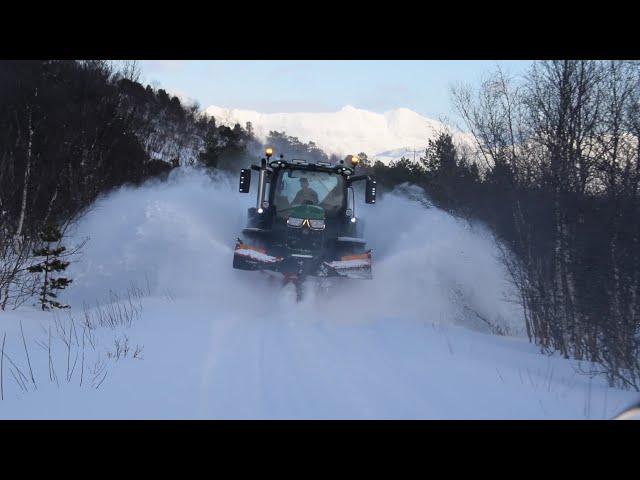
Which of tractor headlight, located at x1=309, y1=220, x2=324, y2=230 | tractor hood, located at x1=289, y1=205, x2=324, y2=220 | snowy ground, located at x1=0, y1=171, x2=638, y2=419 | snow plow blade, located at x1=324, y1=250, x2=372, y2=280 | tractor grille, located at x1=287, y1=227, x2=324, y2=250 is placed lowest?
snowy ground, located at x1=0, y1=171, x2=638, y2=419

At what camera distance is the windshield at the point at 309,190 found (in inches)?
536

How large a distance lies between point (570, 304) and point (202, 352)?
6.14 metres

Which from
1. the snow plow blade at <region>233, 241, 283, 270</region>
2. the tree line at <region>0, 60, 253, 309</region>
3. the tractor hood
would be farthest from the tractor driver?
the tree line at <region>0, 60, 253, 309</region>

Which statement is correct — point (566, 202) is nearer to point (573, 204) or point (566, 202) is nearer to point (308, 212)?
point (573, 204)

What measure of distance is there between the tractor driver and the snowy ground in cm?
211

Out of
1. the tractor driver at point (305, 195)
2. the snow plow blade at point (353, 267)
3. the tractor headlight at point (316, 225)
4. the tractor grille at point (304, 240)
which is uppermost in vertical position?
the tractor driver at point (305, 195)

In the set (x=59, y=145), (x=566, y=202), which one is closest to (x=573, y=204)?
(x=566, y=202)

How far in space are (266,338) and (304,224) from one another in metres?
4.99

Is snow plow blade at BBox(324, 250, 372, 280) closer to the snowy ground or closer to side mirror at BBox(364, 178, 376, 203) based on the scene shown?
the snowy ground

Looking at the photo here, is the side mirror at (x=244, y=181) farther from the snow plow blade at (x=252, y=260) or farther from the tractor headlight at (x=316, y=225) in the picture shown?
the tractor headlight at (x=316, y=225)

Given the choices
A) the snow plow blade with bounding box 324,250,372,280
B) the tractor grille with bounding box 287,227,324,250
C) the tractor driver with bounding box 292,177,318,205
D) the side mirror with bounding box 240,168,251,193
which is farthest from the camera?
the tractor driver with bounding box 292,177,318,205

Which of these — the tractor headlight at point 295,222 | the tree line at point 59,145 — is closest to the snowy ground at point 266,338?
the tractor headlight at point 295,222

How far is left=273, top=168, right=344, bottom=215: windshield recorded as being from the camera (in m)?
13.6

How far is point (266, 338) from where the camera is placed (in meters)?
7.62
